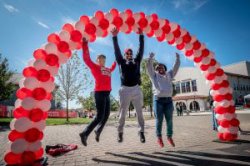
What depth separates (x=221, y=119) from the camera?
7629 millimetres

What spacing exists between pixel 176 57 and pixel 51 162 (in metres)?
4.87

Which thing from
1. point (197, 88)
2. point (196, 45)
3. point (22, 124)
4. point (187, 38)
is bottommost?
point (22, 124)

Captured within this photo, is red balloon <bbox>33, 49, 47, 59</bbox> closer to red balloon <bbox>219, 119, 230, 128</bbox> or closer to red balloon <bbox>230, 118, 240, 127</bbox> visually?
red balloon <bbox>219, 119, 230, 128</bbox>

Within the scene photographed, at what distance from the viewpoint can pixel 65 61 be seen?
19.7 ft

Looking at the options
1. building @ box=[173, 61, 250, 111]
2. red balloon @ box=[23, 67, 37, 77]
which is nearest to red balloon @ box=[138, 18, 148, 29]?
red balloon @ box=[23, 67, 37, 77]

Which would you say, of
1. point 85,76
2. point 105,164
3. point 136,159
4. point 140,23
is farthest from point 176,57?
point 85,76

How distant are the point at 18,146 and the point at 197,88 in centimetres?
5525

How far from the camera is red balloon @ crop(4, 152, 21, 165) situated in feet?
15.6

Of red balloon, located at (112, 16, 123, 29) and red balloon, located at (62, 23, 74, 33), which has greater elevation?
red balloon, located at (112, 16, 123, 29)

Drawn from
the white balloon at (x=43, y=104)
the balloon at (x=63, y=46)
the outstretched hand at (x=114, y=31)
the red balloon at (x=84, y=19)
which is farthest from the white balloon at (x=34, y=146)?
the outstretched hand at (x=114, y=31)

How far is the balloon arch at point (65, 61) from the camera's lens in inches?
196

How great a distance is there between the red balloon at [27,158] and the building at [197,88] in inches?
1989

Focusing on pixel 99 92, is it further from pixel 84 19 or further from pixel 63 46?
pixel 84 19

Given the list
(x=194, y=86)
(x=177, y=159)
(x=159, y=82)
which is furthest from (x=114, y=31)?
(x=194, y=86)
